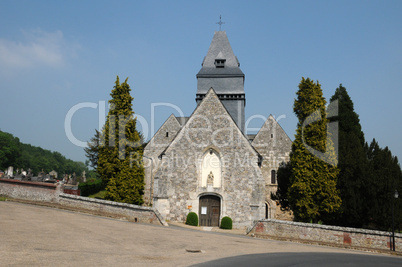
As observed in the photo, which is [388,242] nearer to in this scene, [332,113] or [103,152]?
[332,113]

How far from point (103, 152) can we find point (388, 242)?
64.4 feet

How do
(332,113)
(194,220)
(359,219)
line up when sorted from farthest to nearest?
(332,113)
(194,220)
(359,219)

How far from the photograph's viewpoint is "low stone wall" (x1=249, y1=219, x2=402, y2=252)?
17656 mm

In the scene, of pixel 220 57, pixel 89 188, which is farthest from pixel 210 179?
pixel 89 188

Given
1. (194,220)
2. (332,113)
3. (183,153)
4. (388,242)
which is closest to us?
(388,242)

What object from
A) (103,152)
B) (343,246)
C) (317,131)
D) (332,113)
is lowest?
(343,246)

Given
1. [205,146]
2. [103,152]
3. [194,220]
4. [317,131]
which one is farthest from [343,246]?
[103,152]

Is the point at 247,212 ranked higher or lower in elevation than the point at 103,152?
lower

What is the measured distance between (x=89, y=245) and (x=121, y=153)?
45.8 ft

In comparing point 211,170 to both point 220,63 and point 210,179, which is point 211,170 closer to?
point 210,179

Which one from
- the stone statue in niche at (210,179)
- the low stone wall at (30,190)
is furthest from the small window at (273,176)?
the low stone wall at (30,190)

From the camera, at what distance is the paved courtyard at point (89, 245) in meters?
9.39

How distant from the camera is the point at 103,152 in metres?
25.5

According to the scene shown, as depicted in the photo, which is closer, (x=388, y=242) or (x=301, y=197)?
(x=388, y=242)
